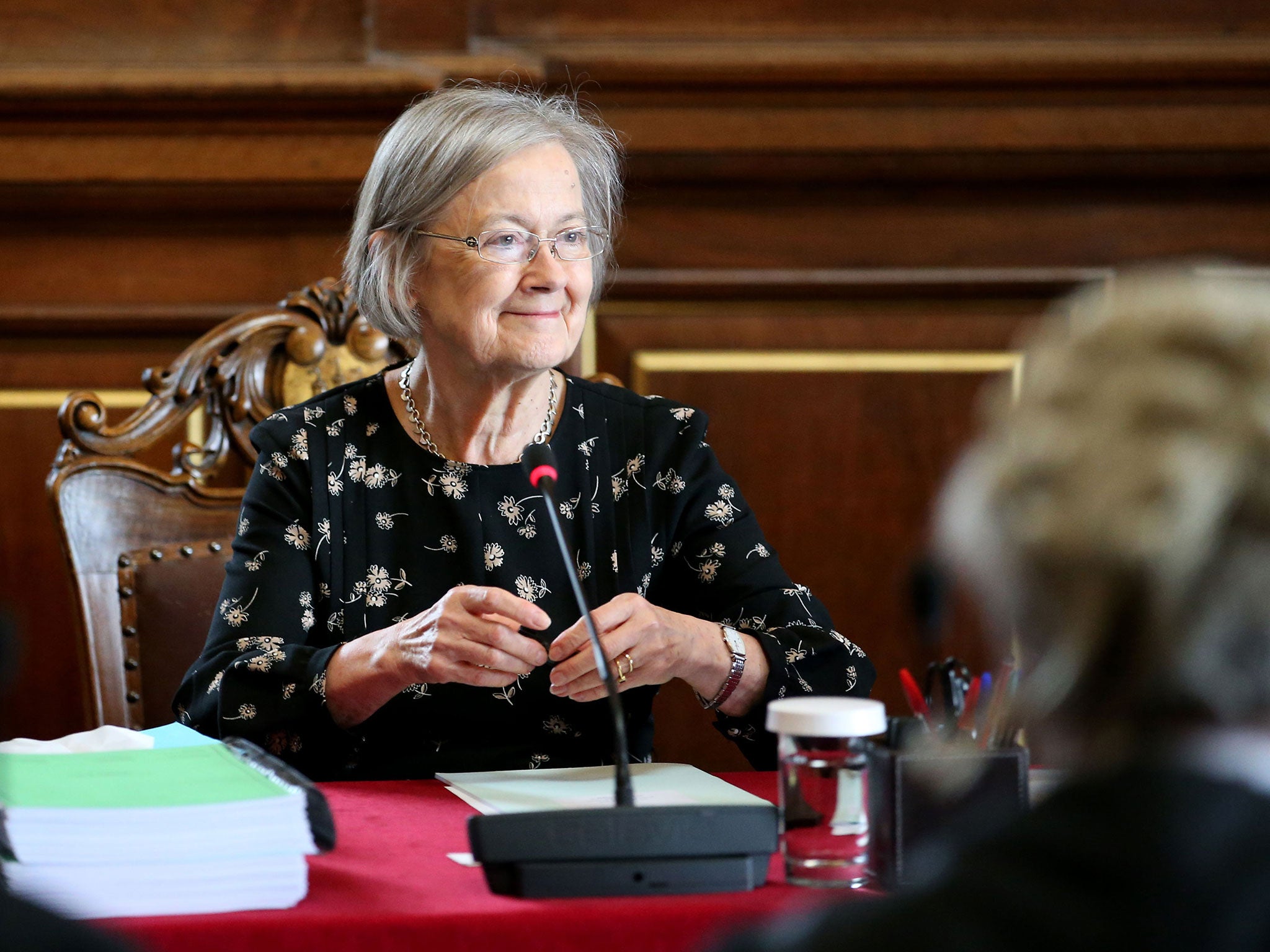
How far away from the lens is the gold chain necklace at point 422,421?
1824 millimetres

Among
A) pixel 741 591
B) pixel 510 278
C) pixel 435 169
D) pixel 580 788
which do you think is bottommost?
pixel 580 788

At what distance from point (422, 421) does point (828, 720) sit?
0.99 meters

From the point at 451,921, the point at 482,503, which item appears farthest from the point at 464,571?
the point at 451,921

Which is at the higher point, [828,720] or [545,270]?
[545,270]

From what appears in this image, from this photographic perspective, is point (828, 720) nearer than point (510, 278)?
Yes

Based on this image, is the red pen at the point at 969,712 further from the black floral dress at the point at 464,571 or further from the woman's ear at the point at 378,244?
the woman's ear at the point at 378,244

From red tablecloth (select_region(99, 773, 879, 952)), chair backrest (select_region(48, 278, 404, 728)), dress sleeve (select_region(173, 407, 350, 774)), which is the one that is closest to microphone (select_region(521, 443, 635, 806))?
red tablecloth (select_region(99, 773, 879, 952))

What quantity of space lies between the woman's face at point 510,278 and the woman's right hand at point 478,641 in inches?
17.8

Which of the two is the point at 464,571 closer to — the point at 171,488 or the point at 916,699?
the point at 171,488

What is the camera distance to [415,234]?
5.97 ft

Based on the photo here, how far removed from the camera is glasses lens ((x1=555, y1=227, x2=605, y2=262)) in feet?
5.90

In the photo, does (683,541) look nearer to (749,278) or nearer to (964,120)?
(749,278)

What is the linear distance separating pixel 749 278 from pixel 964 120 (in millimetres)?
478

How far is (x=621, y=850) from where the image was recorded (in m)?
0.92
